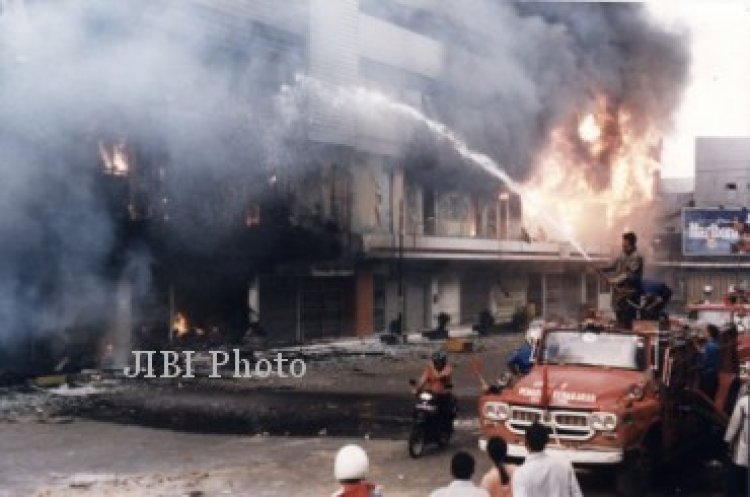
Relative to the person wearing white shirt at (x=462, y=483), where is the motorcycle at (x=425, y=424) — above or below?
below

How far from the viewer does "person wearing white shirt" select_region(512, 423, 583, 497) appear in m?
5.67

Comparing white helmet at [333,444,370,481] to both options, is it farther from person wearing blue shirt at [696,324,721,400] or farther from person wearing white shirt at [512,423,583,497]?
person wearing blue shirt at [696,324,721,400]

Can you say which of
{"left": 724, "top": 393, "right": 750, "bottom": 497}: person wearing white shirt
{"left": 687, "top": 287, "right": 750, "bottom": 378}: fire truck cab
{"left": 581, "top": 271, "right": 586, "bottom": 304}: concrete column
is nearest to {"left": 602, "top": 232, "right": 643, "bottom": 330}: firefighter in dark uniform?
{"left": 724, "top": 393, "right": 750, "bottom": 497}: person wearing white shirt

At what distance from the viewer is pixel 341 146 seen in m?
28.9

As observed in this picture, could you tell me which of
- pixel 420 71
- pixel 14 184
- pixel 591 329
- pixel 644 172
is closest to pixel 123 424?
pixel 14 184

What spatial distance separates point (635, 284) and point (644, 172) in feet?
114

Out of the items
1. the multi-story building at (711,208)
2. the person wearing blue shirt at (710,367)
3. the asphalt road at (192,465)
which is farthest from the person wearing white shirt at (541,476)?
the multi-story building at (711,208)

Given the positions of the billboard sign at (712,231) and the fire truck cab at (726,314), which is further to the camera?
the billboard sign at (712,231)

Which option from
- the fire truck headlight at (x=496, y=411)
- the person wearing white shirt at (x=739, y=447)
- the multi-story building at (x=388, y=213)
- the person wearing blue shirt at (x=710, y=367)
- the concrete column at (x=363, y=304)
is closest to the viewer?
the person wearing white shirt at (x=739, y=447)

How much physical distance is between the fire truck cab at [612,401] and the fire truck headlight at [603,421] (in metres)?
0.01

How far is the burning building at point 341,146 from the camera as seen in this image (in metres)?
19.6

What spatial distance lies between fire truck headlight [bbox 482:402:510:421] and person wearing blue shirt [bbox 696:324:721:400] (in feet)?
10.7

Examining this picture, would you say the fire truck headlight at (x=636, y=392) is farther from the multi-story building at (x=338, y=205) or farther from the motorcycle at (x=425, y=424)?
the multi-story building at (x=338, y=205)

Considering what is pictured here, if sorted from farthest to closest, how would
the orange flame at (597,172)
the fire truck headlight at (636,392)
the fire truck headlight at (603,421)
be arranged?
the orange flame at (597,172) → the fire truck headlight at (636,392) → the fire truck headlight at (603,421)
